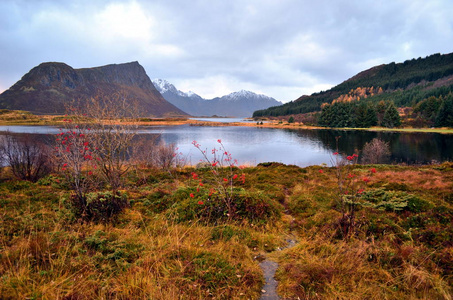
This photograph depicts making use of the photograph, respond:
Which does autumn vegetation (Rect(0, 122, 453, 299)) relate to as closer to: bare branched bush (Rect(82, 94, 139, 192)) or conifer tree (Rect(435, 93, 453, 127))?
bare branched bush (Rect(82, 94, 139, 192))

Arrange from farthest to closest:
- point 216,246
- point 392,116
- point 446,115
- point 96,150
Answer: point 392,116 < point 446,115 < point 96,150 < point 216,246

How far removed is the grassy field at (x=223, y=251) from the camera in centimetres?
332

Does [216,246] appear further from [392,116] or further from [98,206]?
[392,116]

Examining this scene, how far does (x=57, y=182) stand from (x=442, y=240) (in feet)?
40.8

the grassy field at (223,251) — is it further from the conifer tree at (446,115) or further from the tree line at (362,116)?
the tree line at (362,116)

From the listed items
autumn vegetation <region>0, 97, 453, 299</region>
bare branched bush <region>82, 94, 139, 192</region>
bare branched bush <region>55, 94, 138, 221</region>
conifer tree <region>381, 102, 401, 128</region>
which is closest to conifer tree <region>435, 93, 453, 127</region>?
conifer tree <region>381, 102, 401, 128</region>

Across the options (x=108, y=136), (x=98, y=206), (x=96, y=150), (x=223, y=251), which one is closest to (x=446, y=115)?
(x=223, y=251)

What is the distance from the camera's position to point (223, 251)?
4469 millimetres

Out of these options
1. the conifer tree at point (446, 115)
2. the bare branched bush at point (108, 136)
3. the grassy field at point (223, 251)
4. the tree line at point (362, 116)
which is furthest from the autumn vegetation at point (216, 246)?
the tree line at point (362, 116)

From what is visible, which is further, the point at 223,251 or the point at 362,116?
the point at 362,116

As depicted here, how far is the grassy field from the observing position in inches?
131

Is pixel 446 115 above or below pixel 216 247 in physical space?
above

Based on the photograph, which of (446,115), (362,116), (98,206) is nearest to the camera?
(98,206)

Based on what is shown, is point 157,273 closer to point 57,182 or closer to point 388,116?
point 57,182
